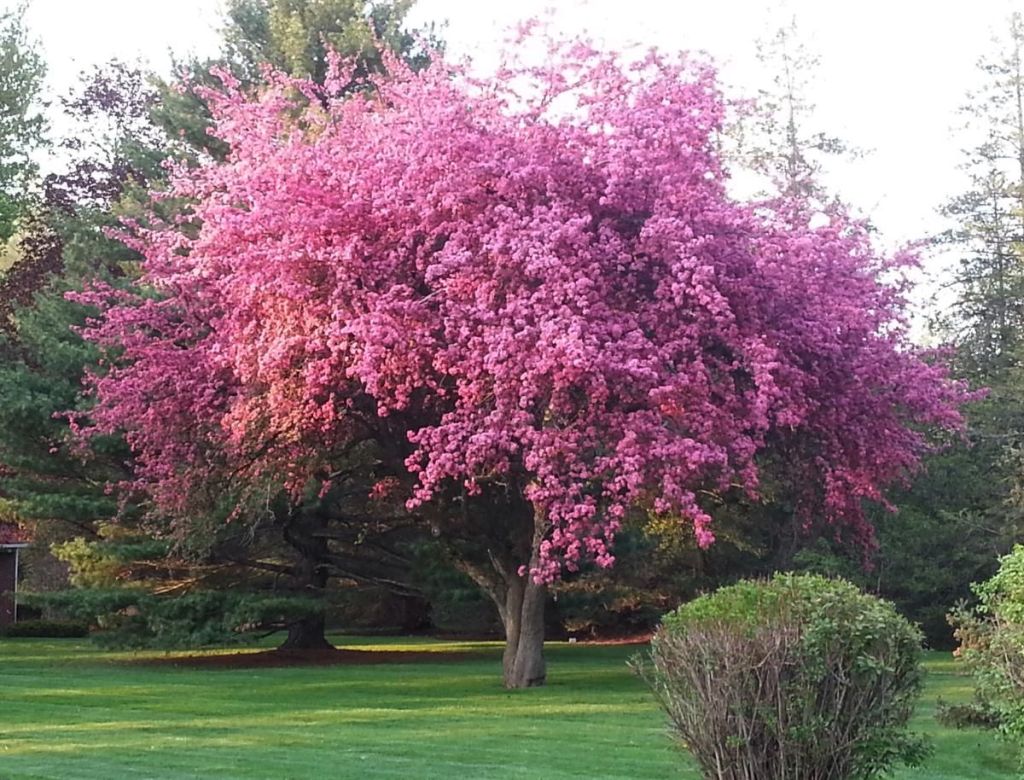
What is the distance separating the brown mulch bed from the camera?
1059 inches

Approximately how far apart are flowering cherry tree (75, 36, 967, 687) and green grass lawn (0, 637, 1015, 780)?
7.83 feet

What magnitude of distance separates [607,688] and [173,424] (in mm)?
7470

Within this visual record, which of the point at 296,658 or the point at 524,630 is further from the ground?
the point at 524,630

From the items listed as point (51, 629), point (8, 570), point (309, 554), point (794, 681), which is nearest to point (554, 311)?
point (794, 681)

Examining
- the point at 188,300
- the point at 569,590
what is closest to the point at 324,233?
the point at 188,300

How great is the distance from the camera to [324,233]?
1747 cm

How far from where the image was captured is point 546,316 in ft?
52.4

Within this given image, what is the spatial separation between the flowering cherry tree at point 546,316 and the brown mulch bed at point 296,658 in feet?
27.9

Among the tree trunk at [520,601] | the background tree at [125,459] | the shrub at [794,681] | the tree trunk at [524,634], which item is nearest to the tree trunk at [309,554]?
the background tree at [125,459]

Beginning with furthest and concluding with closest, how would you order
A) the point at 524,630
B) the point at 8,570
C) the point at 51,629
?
the point at 8,570 → the point at 51,629 → the point at 524,630

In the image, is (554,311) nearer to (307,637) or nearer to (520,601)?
(520,601)

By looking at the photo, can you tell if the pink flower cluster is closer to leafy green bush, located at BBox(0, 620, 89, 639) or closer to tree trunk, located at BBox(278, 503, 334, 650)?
tree trunk, located at BBox(278, 503, 334, 650)

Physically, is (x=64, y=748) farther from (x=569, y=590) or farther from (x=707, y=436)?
(x=569, y=590)

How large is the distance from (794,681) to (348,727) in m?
7.67
